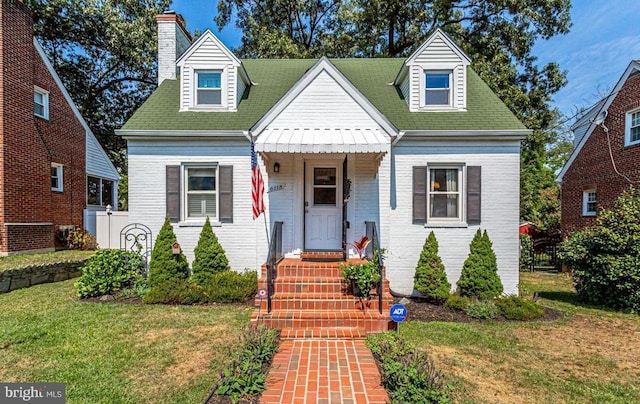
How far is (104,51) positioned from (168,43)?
1590 centimetres

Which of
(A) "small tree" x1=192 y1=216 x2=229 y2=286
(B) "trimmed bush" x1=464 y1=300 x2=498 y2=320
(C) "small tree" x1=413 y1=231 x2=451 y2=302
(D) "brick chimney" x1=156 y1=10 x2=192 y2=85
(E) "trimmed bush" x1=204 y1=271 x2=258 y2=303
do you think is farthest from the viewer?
(D) "brick chimney" x1=156 y1=10 x2=192 y2=85

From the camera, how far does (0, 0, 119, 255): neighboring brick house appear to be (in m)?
12.0

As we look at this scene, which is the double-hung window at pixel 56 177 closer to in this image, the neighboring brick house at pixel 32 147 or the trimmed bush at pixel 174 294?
the neighboring brick house at pixel 32 147

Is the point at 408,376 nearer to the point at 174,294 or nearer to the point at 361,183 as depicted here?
the point at 361,183

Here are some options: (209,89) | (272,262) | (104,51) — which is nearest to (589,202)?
(272,262)

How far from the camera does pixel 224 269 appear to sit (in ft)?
30.2

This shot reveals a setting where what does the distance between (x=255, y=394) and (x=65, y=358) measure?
3.47 m

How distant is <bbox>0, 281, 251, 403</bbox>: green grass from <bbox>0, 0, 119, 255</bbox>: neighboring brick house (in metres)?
5.70

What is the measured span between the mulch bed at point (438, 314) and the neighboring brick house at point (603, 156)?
27.5ft

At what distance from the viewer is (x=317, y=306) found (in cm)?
685

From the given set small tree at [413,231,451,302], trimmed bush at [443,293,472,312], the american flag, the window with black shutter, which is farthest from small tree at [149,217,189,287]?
trimmed bush at [443,293,472,312]

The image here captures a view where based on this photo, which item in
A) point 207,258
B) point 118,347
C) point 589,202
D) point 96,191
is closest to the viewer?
point 118,347

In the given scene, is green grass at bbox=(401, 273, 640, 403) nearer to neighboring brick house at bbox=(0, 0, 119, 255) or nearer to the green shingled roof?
the green shingled roof

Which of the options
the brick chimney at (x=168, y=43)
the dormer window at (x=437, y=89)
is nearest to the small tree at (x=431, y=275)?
the dormer window at (x=437, y=89)
